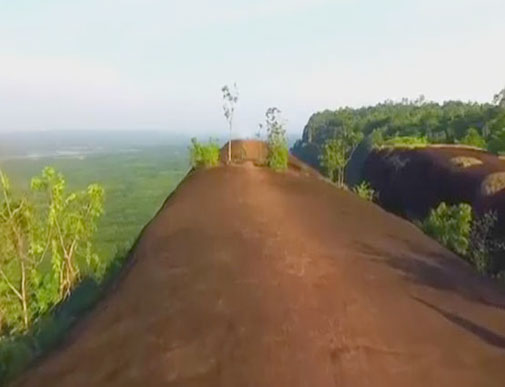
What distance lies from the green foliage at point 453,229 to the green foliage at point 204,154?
1260 centimetres

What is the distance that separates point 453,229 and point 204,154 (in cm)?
1470

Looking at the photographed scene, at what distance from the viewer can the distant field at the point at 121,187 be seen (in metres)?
54.5

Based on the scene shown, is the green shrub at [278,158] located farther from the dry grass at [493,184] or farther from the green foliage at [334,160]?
the dry grass at [493,184]

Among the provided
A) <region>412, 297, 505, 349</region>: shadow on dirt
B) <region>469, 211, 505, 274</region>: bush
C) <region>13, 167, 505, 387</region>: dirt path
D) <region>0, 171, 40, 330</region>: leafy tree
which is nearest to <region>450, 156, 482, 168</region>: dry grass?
<region>469, 211, 505, 274</region>: bush

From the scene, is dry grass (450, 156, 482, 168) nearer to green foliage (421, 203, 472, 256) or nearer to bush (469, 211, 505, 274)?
bush (469, 211, 505, 274)

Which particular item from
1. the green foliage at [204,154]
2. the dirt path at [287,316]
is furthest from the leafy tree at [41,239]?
the green foliage at [204,154]

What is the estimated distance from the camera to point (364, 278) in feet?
39.8

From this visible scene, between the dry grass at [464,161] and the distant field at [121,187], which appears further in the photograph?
the distant field at [121,187]

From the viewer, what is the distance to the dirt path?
793 centimetres

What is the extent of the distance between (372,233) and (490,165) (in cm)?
1318

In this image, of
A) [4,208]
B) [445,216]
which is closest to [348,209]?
[445,216]

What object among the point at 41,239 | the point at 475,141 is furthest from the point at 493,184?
the point at 475,141

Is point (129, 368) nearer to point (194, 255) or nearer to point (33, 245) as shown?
point (194, 255)

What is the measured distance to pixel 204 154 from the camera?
3300 centimetres
